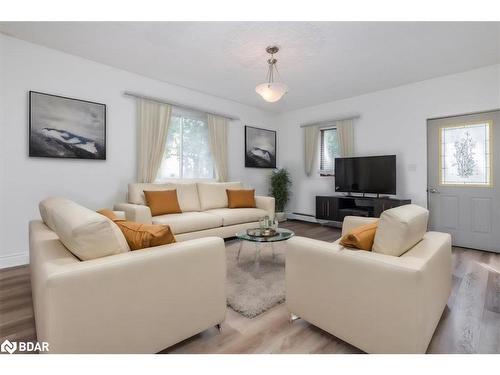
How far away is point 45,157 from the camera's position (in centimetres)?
318

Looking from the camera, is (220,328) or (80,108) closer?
(220,328)

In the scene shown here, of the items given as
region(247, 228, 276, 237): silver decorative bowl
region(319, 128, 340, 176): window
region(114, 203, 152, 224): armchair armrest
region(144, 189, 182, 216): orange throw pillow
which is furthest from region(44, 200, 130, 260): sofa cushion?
region(319, 128, 340, 176): window

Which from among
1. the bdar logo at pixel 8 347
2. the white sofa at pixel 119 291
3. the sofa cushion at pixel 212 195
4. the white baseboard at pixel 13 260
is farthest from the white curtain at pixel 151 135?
the bdar logo at pixel 8 347

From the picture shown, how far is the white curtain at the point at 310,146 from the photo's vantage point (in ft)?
18.5

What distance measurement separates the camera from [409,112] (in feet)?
14.3

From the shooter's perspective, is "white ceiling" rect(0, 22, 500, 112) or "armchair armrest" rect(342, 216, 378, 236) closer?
"armchair armrest" rect(342, 216, 378, 236)

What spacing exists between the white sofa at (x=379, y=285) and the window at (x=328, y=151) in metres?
3.86

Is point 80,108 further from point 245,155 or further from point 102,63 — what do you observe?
point 245,155

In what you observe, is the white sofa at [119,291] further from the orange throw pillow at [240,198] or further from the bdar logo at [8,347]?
the orange throw pillow at [240,198]

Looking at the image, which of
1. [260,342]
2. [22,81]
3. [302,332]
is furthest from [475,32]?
[22,81]

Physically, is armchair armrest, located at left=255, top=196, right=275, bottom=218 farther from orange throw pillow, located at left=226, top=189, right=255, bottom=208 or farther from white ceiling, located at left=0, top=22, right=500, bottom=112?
white ceiling, located at left=0, top=22, right=500, bottom=112

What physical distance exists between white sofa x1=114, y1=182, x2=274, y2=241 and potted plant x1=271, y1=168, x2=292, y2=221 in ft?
3.88

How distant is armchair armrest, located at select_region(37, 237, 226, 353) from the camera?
1.07 meters
